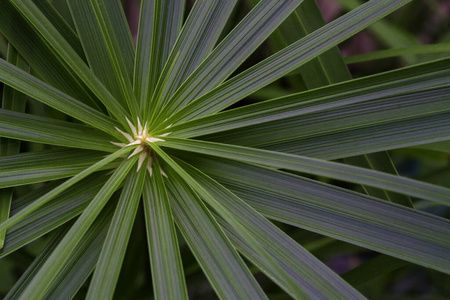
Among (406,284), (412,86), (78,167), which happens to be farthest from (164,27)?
(406,284)

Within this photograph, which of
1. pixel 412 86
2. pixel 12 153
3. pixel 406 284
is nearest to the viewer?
pixel 412 86

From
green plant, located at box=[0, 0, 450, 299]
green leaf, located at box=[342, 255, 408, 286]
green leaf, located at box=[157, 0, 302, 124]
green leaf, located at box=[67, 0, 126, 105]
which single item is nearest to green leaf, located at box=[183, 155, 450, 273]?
green plant, located at box=[0, 0, 450, 299]

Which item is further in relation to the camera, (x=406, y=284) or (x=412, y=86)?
(x=406, y=284)

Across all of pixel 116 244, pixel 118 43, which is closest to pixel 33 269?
pixel 116 244

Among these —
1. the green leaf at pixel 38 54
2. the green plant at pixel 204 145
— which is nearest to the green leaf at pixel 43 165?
the green plant at pixel 204 145

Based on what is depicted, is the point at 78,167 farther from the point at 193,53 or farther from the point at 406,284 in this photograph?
the point at 406,284

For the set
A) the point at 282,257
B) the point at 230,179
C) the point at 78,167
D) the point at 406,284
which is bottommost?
the point at 406,284

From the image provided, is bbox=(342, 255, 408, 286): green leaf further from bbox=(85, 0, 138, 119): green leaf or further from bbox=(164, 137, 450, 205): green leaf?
bbox=(85, 0, 138, 119): green leaf
